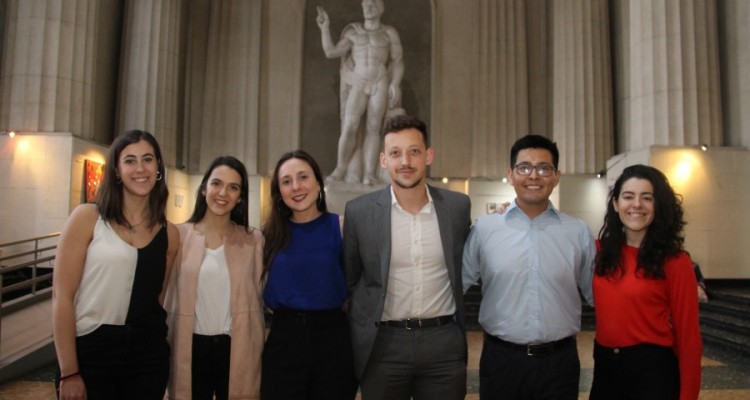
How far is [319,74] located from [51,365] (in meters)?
10.3

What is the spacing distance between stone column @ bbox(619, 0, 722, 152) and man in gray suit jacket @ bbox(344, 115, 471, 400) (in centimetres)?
742

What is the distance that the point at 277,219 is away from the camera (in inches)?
104

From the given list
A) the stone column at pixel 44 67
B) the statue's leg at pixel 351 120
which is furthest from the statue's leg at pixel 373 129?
the stone column at pixel 44 67

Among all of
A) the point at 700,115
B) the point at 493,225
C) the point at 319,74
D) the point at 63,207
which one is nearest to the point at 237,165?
the point at 493,225

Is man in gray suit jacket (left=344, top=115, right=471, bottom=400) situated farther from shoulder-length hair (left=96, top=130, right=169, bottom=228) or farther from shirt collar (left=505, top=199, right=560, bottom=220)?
shoulder-length hair (left=96, top=130, right=169, bottom=228)

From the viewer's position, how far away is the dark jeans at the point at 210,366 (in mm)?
2543

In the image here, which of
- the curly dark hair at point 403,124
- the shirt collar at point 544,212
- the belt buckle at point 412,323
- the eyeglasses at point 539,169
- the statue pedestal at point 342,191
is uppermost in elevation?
the statue pedestal at point 342,191

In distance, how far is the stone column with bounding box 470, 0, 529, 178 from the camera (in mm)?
13562

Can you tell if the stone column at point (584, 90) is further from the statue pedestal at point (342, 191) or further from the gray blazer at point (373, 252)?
the gray blazer at point (373, 252)

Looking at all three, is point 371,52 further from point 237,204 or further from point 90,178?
point 237,204

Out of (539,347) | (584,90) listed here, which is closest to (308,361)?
(539,347)

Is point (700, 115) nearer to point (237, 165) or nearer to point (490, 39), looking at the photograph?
point (490, 39)

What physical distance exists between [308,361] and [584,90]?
11441mm

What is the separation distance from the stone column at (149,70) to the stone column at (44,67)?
1988mm
